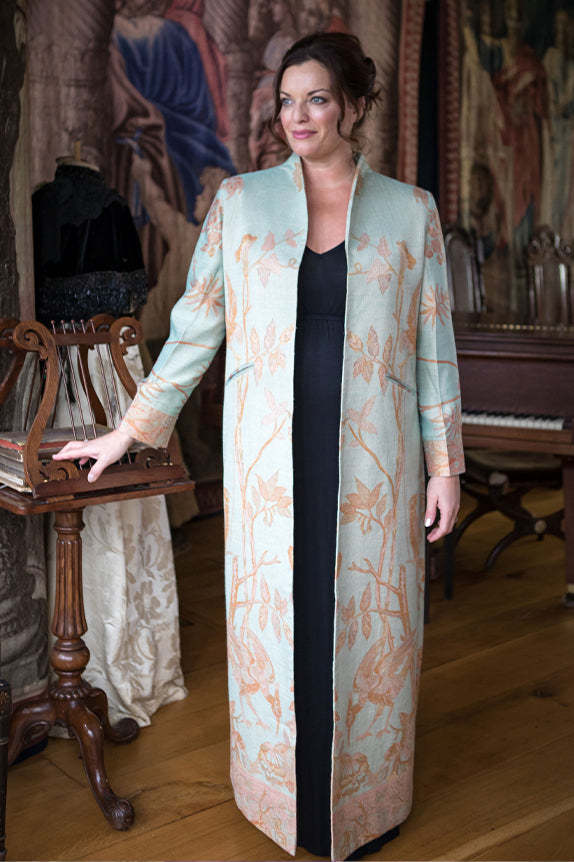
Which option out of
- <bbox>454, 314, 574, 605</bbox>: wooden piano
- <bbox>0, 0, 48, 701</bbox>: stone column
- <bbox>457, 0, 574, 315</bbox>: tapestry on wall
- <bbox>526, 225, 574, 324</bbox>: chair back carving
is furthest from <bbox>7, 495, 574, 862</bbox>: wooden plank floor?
<bbox>457, 0, 574, 315</bbox>: tapestry on wall

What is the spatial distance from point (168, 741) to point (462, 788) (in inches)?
34.3

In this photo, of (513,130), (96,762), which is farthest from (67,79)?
(513,130)

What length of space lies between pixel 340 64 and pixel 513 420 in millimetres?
2298

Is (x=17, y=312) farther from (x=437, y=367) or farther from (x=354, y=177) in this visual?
(x=437, y=367)

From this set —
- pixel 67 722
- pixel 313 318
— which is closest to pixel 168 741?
pixel 67 722

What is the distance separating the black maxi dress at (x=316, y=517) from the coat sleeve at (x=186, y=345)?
22 cm

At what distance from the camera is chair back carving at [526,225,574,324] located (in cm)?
613

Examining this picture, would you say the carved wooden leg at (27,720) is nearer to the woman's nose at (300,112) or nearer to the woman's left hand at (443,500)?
the woman's left hand at (443,500)

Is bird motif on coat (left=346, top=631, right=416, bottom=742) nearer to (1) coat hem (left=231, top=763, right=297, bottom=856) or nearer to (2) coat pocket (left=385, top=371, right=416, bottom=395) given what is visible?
(1) coat hem (left=231, top=763, right=297, bottom=856)

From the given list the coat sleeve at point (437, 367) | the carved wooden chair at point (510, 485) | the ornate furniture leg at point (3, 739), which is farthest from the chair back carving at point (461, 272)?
the ornate furniture leg at point (3, 739)

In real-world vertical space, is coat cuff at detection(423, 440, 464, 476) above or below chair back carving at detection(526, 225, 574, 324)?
below

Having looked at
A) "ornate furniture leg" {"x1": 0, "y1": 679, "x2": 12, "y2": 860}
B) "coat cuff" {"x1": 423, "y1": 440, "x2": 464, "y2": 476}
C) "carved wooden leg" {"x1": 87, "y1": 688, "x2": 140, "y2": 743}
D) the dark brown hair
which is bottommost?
"carved wooden leg" {"x1": 87, "y1": 688, "x2": 140, "y2": 743}

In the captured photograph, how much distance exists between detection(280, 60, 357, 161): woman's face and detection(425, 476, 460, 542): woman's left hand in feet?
2.58

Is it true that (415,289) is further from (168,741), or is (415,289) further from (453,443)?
(168,741)
